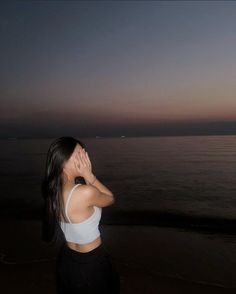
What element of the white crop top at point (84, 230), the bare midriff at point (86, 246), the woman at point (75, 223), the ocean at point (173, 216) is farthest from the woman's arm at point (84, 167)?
the ocean at point (173, 216)

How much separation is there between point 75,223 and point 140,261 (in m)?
5.77

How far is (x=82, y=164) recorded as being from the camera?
83.7 inches

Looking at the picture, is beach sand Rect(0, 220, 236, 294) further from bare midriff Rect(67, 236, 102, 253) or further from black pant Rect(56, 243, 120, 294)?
bare midriff Rect(67, 236, 102, 253)

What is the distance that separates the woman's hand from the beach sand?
3662mm

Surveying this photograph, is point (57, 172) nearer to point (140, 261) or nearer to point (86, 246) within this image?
point (86, 246)

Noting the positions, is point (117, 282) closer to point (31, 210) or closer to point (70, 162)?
Result: point (70, 162)

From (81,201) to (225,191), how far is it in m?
17.8

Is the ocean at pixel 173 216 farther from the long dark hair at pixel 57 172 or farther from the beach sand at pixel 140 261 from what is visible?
the long dark hair at pixel 57 172

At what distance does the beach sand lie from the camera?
518cm

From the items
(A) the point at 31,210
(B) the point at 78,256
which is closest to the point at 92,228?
(B) the point at 78,256

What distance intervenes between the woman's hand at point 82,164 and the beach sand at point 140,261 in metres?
3.66

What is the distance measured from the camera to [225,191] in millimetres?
17984

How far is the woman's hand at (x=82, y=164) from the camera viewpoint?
6.87 ft

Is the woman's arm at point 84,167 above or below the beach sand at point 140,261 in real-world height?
above
